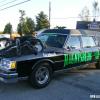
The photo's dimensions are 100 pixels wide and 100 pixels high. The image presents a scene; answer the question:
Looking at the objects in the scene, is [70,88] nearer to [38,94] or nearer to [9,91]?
[38,94]

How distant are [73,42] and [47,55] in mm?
1514

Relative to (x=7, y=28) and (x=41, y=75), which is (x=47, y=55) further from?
(x=7, y=28)

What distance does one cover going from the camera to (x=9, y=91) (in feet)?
22.3

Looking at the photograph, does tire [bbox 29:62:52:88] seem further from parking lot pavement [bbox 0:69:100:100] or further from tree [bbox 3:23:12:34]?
tree [bbox 3:23:12:34]

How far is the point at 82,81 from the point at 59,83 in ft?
2.73

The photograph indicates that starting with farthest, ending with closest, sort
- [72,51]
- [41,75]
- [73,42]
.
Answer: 1. [73,42]
2. [72,51]
3. [41,75]

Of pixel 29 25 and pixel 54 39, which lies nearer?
pixel 54 39

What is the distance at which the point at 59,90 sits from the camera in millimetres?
6938

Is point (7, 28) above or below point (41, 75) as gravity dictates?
above

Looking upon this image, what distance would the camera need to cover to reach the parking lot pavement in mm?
6312

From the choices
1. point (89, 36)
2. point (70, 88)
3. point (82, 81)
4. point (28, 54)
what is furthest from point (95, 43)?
point (28, 54)

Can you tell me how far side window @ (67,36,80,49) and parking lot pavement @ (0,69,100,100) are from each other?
115 centimetres

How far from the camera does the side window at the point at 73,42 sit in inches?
321

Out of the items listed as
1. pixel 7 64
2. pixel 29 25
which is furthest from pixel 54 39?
pixel 29 25
